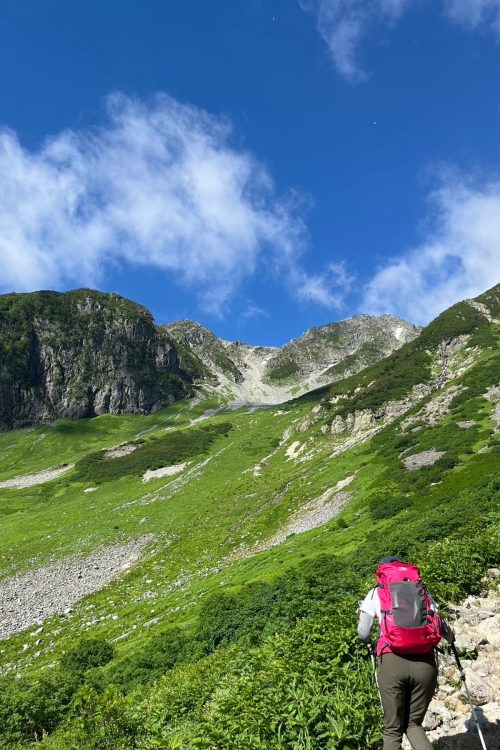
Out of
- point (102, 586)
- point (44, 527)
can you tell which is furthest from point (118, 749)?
point (44, 527)

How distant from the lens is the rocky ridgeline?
7.57 metres

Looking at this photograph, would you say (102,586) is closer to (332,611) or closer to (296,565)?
(296,565)

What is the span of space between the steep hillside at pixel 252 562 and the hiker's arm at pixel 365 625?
190 centimetres

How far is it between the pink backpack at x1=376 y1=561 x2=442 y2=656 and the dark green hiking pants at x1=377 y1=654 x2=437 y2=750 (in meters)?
0.18

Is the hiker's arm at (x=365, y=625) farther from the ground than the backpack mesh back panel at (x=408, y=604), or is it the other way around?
the backpack mesh back panel at (x=408, y=604)

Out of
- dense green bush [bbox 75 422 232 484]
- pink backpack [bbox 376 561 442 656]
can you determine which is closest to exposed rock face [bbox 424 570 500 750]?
pink backpack [bbox 376 561 442 656]

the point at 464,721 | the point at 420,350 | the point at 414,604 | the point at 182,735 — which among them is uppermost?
the point at 420,350

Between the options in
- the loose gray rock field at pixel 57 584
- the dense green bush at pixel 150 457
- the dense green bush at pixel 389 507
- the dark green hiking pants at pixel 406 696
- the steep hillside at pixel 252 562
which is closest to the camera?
the dark green hiking pants at pixel 406 696

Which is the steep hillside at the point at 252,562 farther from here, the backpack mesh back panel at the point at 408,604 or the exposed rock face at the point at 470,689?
the backpack mesh back panel at the point at 408,604

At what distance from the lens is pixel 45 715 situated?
16.7 meters

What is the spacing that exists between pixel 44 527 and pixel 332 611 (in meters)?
73.3

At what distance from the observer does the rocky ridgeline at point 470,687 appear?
24.8ft

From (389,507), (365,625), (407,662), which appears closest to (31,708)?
(365,625)

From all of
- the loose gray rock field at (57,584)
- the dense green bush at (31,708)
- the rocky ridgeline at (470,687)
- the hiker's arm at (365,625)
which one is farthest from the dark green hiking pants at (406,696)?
the loose gray rock field at (57,584)
